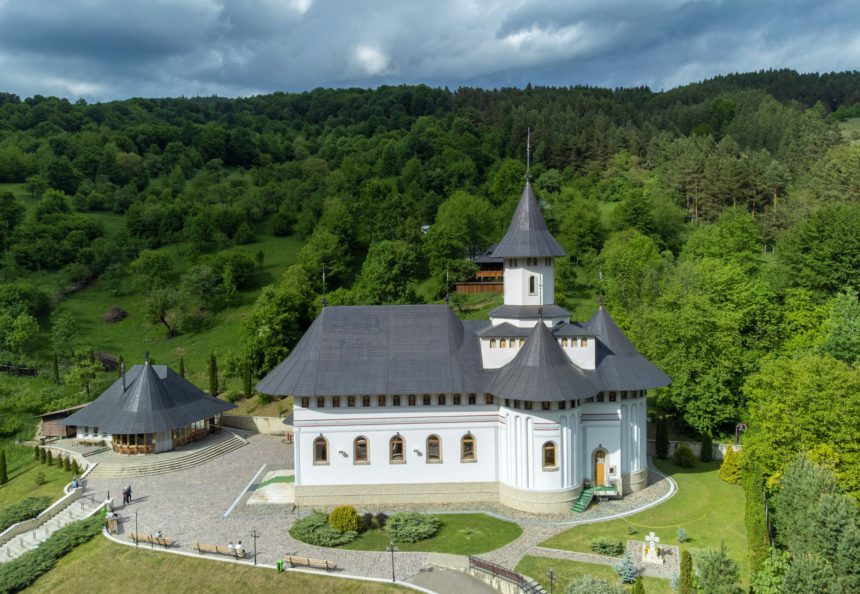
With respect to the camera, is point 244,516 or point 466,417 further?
point 466,417

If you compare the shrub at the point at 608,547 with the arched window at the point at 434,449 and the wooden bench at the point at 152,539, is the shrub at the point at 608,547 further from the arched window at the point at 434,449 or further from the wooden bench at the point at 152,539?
the wooden bench at the point at 152,539

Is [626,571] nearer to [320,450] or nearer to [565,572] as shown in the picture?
[565,572]

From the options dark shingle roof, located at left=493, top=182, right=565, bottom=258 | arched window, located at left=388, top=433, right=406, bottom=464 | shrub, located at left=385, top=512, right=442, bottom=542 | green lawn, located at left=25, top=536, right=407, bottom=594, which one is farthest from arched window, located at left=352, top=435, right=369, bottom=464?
dark shingle roof, located at left=493, top=182, right=565, bottom=258

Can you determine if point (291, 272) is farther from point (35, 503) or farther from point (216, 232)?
point (35, 503)

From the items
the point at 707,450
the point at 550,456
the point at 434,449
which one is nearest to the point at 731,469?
the point at 707,450

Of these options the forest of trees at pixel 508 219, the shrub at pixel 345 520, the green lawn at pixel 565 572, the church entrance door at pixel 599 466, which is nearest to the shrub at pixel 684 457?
the forest of trees at pixel 508 219

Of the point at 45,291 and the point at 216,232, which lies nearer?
the point at 45,291

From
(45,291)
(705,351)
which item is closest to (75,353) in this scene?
(45,291)
